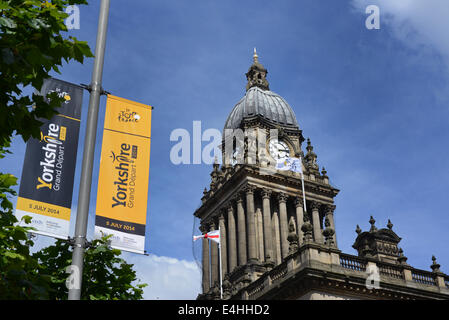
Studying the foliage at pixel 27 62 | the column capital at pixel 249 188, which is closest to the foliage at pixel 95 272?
the foliage at pixel 27 62

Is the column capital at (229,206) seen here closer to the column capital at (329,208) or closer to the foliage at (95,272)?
the column capital at (329,208)

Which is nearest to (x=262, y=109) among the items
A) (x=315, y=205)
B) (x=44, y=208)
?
(x=315, y=205)

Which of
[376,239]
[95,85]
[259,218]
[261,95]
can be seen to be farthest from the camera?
[261,95]

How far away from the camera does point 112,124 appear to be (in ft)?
48.5

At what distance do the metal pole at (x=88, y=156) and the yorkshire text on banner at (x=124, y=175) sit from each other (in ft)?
8.63

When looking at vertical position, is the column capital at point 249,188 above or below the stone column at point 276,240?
above

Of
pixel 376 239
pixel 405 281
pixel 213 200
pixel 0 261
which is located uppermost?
pixel 213 200

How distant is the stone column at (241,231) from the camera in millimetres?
52188

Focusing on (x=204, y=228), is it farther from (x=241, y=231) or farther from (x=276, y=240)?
(x=276, y=240)

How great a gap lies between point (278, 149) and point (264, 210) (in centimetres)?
902

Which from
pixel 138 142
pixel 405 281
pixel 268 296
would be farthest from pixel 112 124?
pixel 405 281

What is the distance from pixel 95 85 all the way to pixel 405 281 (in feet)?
90.7

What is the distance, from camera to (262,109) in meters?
63.1

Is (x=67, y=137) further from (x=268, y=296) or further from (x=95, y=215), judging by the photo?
(x=268, y=296)
